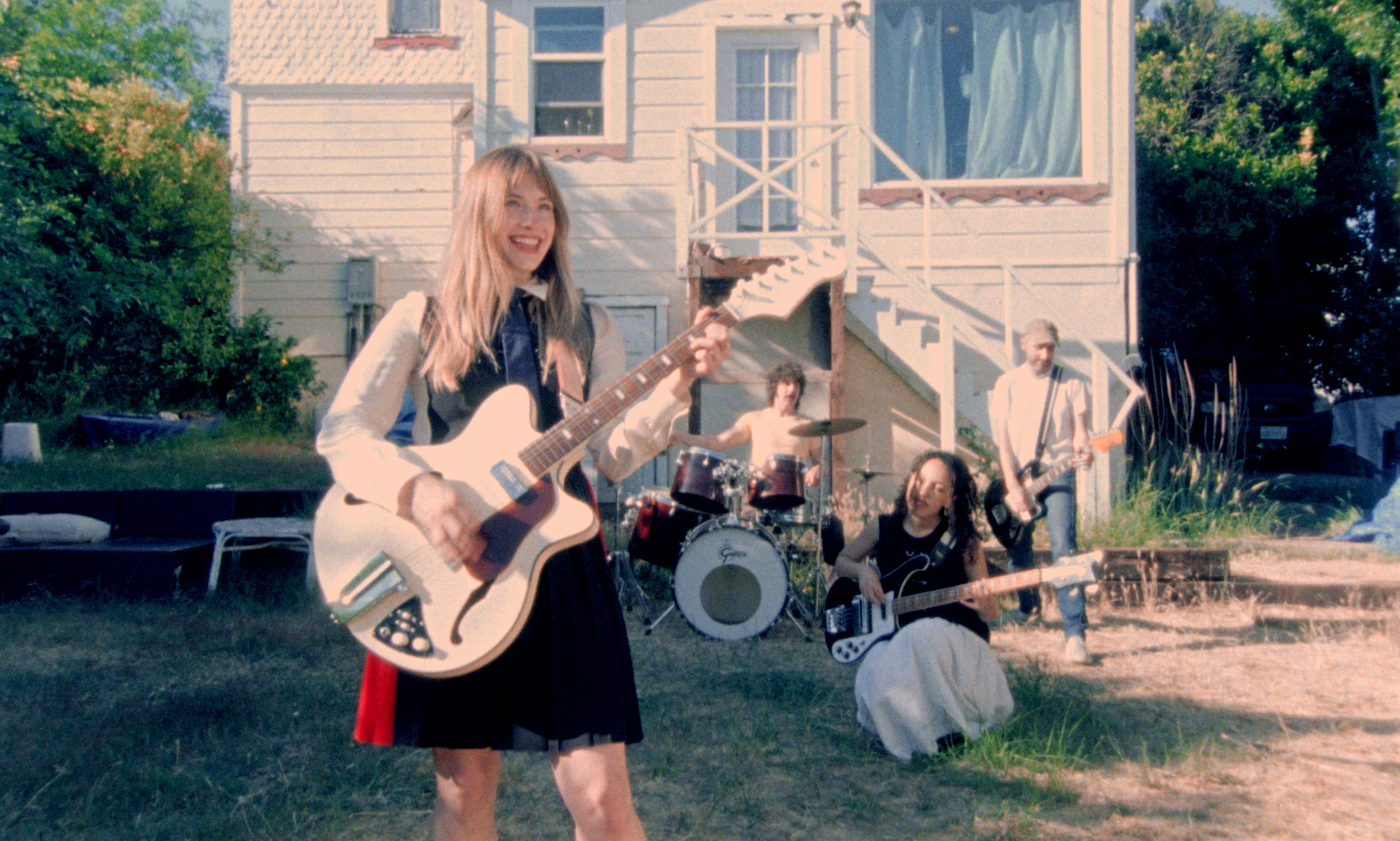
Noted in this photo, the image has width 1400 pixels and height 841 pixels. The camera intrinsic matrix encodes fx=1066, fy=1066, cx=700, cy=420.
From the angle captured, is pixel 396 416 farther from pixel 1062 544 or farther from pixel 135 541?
pixel 135 541

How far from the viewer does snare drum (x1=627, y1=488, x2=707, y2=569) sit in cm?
591

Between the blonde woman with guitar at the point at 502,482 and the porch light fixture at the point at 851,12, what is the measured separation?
7.88m

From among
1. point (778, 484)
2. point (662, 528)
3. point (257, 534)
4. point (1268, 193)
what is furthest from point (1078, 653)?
point (1268, 193)

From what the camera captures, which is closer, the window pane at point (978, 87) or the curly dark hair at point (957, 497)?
the curly dark hair at point (957, 497)

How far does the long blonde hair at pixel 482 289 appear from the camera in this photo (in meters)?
2.04

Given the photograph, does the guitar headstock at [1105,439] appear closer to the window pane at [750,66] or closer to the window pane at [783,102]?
the window pane at [783,102]

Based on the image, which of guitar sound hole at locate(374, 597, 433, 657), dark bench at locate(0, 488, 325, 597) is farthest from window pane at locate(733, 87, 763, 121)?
guitar sound hole at locate(374, 597, 433, 657)

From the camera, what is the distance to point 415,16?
1299cm

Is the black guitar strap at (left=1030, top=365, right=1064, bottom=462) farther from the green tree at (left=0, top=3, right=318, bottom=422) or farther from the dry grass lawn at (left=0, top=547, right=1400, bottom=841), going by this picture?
the green tree at (left=0, top=3, right=318, bottom=422)

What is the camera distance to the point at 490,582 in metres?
1.92

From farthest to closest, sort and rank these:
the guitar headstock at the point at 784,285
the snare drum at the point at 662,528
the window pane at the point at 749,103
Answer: the window pane at the point at 749,103
the snare drum at the point at 662,528
the guitar headstock at the point at 784,285

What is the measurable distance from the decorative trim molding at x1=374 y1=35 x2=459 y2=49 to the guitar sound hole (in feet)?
39.3

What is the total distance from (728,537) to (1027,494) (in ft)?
5.08

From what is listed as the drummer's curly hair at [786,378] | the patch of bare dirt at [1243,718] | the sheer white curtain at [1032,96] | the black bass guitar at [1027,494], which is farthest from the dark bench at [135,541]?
the sheer white curtain at [1032,96]
